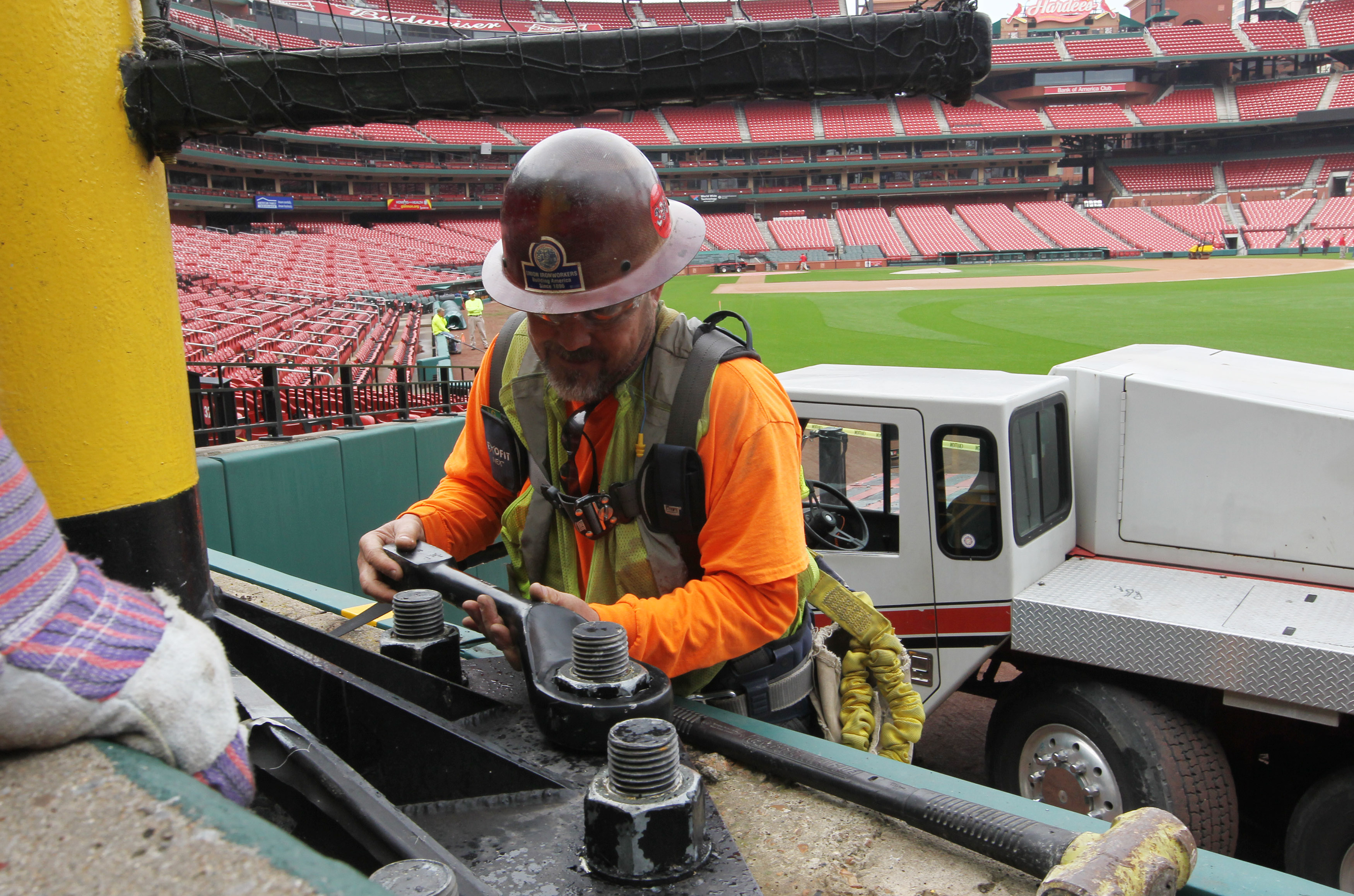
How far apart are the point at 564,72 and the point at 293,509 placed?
→ 4.56 meters

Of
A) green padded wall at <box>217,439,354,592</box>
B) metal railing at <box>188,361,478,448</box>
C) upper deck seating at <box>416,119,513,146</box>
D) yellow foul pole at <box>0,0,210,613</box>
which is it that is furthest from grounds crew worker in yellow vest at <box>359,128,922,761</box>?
upper deck seating at <box>416,119,513,146</box>

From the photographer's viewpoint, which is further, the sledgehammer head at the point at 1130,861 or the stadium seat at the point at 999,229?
the stadium seat at the point at 999,229

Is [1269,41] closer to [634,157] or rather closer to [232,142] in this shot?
[232,142]

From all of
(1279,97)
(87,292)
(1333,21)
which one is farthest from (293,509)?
(1333,21)

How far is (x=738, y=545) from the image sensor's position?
1.96 metres

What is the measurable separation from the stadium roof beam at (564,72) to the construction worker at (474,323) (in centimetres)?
2154

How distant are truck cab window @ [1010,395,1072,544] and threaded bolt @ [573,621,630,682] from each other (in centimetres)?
340

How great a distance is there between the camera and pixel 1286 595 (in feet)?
12.9

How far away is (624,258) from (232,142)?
5499cm

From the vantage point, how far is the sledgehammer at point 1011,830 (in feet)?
3.34

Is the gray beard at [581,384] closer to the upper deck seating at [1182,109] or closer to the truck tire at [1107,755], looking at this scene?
the truck tire at [1107,755]

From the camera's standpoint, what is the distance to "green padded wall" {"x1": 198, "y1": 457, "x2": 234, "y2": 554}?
470 centimetres

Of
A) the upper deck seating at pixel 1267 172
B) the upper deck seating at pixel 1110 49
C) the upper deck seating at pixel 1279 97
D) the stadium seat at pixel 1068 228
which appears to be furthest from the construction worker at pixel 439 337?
the upper deck seating at pixel 1279 97

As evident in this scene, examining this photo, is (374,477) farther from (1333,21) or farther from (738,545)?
(1333,21)
